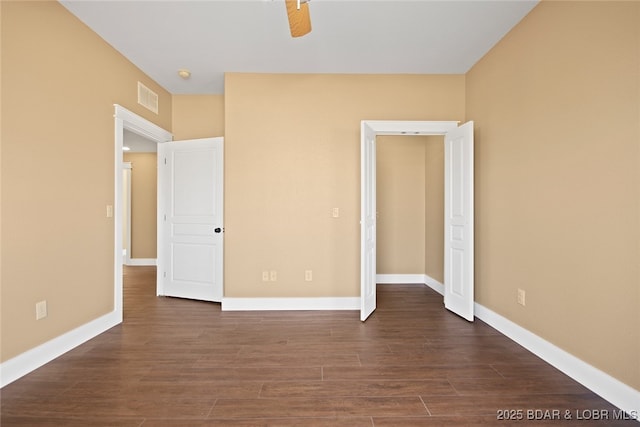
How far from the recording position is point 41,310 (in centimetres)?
225

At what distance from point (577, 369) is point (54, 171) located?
164 inches

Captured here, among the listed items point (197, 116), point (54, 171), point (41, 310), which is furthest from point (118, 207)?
point (197, 116)

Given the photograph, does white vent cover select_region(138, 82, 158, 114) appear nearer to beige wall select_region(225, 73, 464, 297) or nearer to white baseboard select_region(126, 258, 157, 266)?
beige wall select_region(225, 73, 464, 297)

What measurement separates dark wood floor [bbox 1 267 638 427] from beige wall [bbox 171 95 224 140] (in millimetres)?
2559

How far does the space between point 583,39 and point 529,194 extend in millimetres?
1148

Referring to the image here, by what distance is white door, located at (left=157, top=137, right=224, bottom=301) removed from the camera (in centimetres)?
386

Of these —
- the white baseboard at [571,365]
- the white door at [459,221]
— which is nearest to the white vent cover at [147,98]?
the white door at [459,221]

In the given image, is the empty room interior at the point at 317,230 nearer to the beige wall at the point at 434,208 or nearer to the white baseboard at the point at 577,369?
the white baseboard at the point at 577,369

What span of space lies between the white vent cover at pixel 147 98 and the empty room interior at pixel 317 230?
80mm

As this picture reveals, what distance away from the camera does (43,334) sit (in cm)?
227

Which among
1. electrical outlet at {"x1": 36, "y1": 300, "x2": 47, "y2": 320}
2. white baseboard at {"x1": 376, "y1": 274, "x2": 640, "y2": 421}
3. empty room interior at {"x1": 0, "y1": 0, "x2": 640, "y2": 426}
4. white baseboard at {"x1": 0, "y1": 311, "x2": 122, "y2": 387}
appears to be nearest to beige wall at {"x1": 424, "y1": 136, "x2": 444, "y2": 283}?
empty room interior at {"x1": 0, "y1": 0, "x2": 640, "y2": 426}

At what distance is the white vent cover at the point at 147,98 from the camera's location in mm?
3457

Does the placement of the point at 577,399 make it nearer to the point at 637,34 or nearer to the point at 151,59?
the point at 637,34

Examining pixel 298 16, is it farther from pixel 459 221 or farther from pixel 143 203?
pixel 143 203
